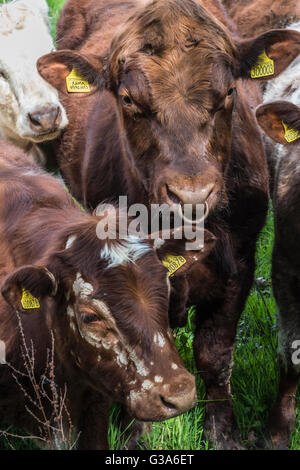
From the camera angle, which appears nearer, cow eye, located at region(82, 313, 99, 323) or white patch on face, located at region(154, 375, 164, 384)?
white patch on face, located at region(154, 375, 164, 384)

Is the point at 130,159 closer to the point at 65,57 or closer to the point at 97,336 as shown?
the point at 65,57

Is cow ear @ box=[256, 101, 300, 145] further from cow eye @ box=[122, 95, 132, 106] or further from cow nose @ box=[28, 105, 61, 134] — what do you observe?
cow nose @ box=[28, 105, 61, 134]

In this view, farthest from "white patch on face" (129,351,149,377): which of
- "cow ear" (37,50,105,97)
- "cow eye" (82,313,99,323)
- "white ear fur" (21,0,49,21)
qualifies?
"white ear fur" (21,0,49,21)

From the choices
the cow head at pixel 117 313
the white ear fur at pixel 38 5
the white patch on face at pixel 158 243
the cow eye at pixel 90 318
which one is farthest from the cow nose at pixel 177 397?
the white ear fur at pixel 38 5

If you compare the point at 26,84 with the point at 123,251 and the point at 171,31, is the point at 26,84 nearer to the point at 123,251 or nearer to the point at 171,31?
the point at 171,31

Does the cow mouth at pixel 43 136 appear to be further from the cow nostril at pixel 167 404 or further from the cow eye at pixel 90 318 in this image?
the cow nostril at pixel 167 404

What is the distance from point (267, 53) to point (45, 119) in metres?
1.85

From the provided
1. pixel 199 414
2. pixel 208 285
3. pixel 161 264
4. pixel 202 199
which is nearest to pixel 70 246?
pixel 161 264

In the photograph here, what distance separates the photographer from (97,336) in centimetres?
→ 374

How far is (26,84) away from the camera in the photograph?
6.40 metres

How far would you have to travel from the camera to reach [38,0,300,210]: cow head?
417 cm

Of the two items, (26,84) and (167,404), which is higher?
(26,84)

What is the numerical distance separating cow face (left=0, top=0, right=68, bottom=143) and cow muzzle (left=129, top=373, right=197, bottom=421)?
2.87 metres

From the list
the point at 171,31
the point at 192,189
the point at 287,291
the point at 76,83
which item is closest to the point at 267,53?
the point at 171,31
